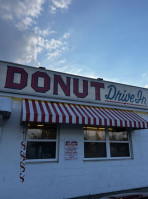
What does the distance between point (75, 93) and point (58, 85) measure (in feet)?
2.65

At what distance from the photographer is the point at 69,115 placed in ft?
→ 18.2

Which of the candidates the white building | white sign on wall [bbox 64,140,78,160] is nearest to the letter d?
the white building

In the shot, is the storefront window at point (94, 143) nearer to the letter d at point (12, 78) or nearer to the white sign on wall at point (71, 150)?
the white sign on wall at point (71, 150)

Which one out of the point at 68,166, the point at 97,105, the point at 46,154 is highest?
the point at 97,105

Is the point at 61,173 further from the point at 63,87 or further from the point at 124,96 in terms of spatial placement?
the point at 124,96

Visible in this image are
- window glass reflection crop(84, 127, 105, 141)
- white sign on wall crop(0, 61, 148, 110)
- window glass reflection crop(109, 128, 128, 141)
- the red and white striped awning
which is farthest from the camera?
window glass reflection crop(109, 128, 128, 141)

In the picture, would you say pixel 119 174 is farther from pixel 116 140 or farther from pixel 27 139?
pixel 27 139

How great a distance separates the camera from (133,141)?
7648 mm

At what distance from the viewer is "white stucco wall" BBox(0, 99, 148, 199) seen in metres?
5.15

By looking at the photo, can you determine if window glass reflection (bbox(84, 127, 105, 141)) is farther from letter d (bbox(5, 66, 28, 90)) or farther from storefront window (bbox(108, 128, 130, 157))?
letter d (bbox(5, 66, 28, 90))

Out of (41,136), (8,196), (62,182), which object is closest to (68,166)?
(62,182)

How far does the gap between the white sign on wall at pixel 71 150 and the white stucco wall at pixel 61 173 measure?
129mm

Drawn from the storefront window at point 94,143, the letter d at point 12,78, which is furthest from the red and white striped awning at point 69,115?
the storefront window at point 94,143

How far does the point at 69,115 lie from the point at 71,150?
5.05 feet
